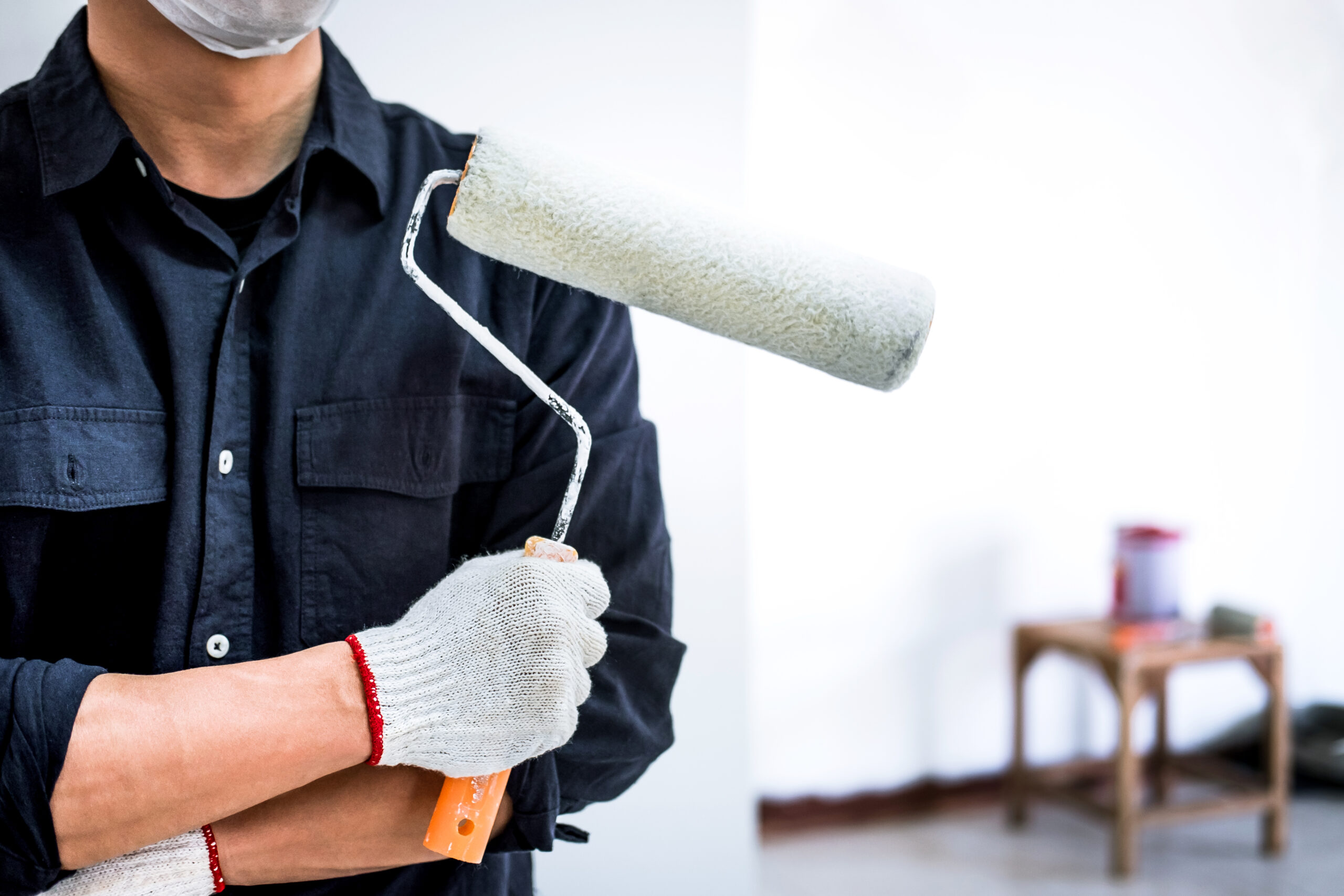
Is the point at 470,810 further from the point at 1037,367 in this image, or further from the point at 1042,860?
the point at 1037,367

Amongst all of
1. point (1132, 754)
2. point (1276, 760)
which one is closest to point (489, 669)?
point (1132, 754)

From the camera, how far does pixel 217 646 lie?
2.14ft

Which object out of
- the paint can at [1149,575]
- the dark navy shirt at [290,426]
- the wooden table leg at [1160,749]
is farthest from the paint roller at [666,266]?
the wooden table leg at [1160,749]

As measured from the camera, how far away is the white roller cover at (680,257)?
553 millimetres

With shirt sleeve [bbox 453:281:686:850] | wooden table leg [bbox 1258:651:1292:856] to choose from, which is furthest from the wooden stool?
shirt sleeve [bbox 453:281:686:850]

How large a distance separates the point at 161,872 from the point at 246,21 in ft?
1.72

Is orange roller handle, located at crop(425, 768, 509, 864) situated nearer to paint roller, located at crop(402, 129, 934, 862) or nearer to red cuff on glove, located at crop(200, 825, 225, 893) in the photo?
paint roller, located at crop(402, 129, 934, 862)

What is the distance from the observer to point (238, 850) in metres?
0.58

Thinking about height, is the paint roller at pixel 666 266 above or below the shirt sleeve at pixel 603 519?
above

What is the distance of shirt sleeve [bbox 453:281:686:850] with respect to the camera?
27.0 inches

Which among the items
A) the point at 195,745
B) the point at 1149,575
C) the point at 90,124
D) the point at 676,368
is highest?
the point at 90,124

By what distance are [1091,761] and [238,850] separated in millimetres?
2415

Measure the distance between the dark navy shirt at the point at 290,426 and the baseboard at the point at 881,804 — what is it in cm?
162

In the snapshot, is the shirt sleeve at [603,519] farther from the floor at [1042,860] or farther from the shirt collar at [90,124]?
the floor at [1042,860]
